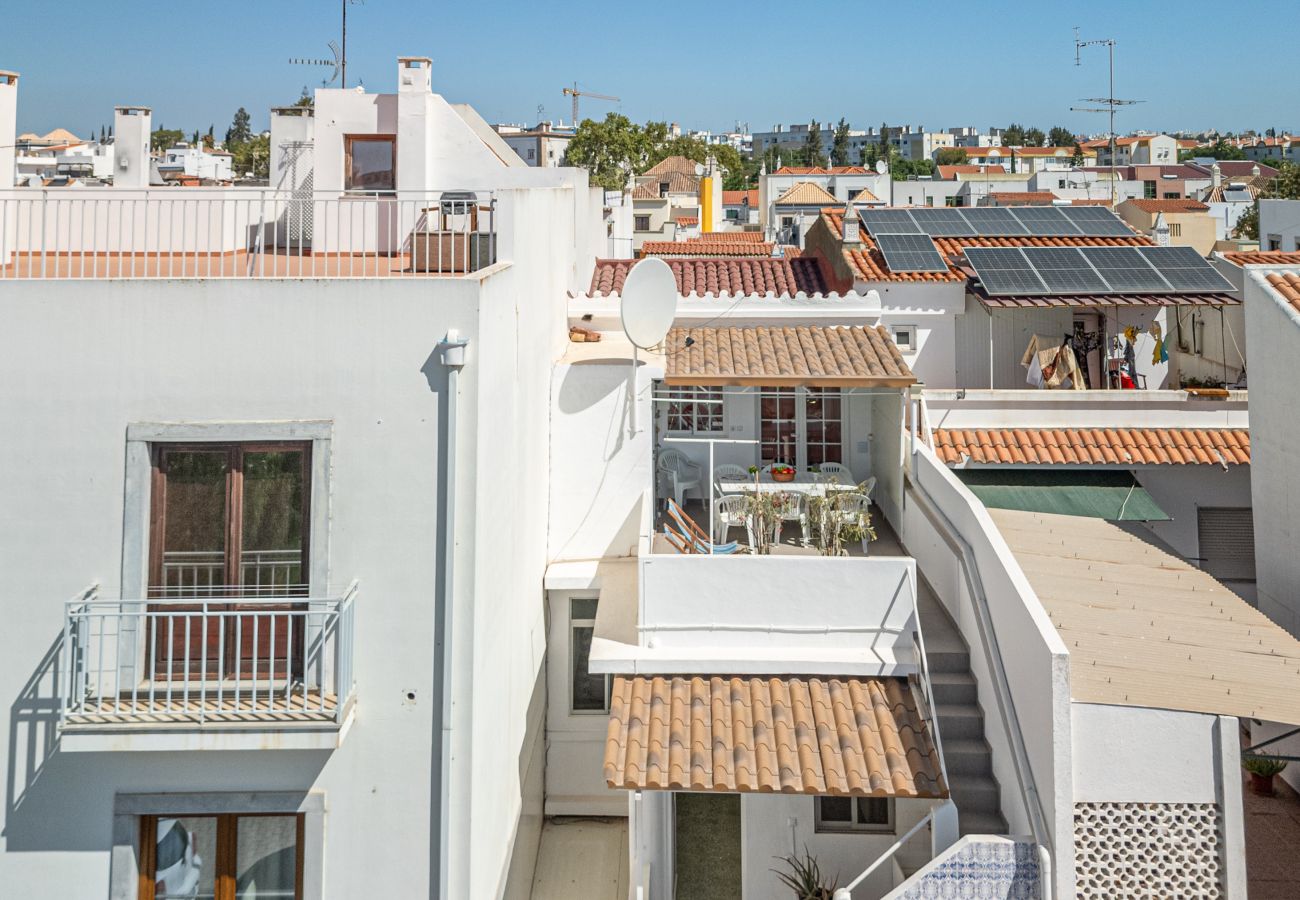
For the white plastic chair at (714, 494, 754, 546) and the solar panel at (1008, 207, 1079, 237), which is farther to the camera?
the solar panel at (1008, 207, 1079, 237)

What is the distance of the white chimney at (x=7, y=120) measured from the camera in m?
13.2

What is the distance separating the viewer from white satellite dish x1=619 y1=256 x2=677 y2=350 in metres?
14.3

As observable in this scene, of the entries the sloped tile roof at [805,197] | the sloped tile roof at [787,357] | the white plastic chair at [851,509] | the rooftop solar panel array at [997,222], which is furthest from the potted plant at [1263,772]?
the sloped tile roof at [805,197]

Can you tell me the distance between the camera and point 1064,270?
2184 centimetres

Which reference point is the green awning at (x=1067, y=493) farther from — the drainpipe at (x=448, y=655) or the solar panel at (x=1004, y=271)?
the drainpipe at (x=448, y=655)

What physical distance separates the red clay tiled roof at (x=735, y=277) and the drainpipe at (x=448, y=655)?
1083 cm

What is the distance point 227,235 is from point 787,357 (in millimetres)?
9096

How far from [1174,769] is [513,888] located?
23.9 ft

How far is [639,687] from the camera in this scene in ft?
39.6

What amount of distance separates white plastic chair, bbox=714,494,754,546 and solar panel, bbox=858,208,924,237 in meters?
12.1

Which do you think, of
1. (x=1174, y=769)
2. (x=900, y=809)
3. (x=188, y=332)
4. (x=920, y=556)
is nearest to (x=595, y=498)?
(x=920, y=556)

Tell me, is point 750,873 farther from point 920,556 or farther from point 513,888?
point 920,556

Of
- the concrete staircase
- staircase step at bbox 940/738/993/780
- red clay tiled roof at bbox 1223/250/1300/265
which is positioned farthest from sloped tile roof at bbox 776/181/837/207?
staircase step at bbox 940/738/993/780

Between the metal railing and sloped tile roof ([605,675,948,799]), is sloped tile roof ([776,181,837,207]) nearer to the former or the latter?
sloped tile roof ([605,675,948,799])
